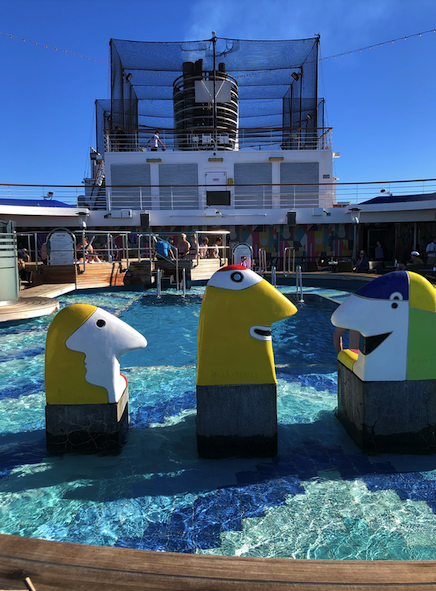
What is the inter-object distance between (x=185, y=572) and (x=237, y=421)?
1.35m

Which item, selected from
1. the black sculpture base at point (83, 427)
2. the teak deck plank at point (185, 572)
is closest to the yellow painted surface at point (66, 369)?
the black sculpture base at point (83, 427)

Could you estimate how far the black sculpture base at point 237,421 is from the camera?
2.51 meters

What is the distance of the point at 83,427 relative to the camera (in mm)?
2588

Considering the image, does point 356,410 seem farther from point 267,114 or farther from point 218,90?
point 267,114

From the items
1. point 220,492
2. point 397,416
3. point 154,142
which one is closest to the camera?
point 220,492

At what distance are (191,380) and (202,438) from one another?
1626 mm

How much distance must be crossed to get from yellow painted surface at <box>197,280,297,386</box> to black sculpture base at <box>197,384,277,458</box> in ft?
0.22

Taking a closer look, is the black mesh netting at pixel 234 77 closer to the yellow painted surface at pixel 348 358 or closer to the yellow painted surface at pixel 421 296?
the yellow painted surface at pixel 348 358

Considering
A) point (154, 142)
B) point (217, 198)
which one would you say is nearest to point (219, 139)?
point (154, 142)

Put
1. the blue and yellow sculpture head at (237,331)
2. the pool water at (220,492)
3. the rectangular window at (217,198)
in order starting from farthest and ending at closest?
the rectangular window at (217,198)
the blue and yellow sculpture head at (237,331)
the pool water at (220,492)

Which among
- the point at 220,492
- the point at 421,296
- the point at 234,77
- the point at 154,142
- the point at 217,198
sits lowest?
the point at 220,492

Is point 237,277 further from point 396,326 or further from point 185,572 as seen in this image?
point 185,572

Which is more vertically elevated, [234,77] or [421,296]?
[234,77]

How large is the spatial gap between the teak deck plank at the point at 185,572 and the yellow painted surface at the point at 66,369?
125 cm
